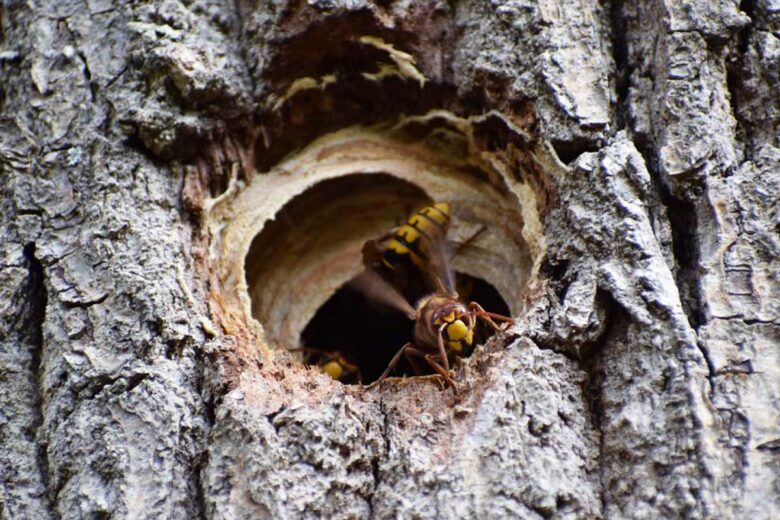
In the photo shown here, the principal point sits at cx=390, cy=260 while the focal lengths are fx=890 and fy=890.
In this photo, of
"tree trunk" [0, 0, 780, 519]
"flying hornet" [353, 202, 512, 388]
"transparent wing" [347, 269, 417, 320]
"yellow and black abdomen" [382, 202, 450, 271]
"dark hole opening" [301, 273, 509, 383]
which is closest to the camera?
"tree trunk" [0, 0, 780, 519]

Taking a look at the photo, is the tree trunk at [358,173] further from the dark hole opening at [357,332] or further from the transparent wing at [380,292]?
the dark hole opening at [357,332]

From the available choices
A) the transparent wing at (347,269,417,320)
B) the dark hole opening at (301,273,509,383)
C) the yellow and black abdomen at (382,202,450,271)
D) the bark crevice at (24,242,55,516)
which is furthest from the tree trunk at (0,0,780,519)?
the dark hole opening at (301,273,509,383)

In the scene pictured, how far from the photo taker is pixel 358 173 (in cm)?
318

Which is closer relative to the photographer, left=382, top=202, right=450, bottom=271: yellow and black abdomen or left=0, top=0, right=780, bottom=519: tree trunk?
left=0, top=0, right=780, bottom=519: tree trunk

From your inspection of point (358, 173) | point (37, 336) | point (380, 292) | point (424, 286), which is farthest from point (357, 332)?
point (37, 336)

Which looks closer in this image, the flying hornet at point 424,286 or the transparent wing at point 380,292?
the flying hornet at point 424,286

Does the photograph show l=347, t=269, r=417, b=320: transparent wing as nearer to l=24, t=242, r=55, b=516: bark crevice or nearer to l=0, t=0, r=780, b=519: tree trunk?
l=0, t=0, r=780, b=519: tree trunk

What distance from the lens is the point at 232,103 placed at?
2738 mm

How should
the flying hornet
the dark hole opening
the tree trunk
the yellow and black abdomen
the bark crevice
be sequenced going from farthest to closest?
the dark hole opening
the yellow and black abdomen
the flying hornet
the bark crevice
the tree trunk

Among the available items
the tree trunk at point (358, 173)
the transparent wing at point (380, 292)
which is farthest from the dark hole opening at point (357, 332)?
the tree trunk at point (358, 173)

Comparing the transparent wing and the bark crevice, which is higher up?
the transparent wing

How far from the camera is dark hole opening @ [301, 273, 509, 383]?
360 centimetres

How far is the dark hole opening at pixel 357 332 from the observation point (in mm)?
3604

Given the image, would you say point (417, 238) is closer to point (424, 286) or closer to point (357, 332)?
point (424, 286)
